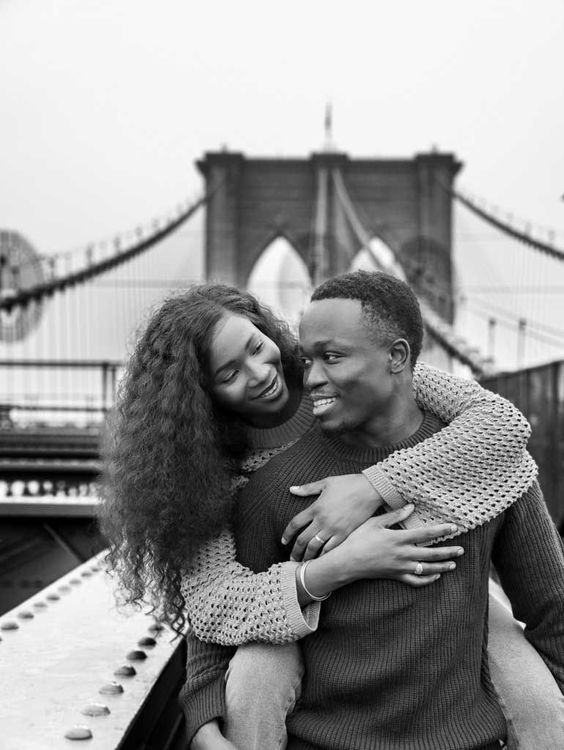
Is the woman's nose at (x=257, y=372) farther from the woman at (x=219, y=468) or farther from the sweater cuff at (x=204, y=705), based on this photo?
the sweater cuff at (x=204, y=705)

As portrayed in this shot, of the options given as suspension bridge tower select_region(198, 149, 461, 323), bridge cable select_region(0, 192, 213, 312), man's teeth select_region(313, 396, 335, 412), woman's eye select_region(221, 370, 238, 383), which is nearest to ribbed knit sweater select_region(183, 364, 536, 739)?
man's teeth select_region(313, 396, 335, 412)

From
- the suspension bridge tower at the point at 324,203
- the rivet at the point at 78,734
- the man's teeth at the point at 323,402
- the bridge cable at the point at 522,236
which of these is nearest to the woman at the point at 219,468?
the man's teeth at the point at 323,402

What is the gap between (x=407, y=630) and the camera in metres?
1.22

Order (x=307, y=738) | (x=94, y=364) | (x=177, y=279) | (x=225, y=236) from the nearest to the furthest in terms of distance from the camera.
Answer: (x=307, y=738)
(x=94, y=364)
(x=177, y=279)
(x=225, y=236)

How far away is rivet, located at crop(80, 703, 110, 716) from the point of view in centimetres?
125

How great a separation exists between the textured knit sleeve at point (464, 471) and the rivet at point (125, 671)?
49 centimetres

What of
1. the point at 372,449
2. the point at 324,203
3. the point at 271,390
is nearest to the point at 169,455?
the point at 271,390

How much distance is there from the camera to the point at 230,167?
30438mm

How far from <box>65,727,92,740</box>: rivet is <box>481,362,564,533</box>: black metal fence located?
10.2ft

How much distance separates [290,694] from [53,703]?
319mm

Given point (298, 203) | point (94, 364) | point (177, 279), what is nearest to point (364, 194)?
point (298, 203)

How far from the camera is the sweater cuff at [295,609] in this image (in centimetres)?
123

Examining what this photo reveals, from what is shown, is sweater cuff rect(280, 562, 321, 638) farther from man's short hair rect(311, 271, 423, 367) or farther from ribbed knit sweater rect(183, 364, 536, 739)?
man's short hair rect(311, 271, 423, 367)

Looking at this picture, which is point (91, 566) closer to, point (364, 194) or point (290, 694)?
point (290, 694)
